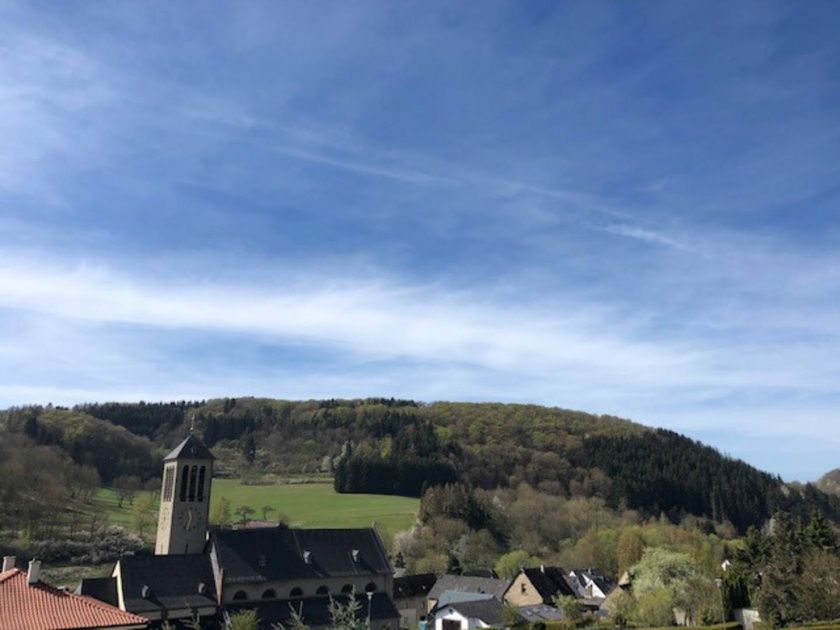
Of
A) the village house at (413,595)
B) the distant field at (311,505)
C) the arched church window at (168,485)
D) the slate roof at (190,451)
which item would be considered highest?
the slate roof at (190,451)

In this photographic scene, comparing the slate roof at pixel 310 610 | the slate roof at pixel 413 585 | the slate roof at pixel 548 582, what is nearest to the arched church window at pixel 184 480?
the slate roof at pixel 310 610

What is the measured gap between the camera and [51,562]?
90.9 m

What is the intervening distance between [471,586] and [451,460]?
87.0 meters

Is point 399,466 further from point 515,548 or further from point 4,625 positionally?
point 4,625

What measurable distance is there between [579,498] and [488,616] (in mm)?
88159

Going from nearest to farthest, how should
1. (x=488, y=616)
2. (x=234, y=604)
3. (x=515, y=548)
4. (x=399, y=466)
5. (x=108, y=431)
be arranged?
(x=234, y=604), (x=488, y=616), (x=515, y=548), (x=399, y=466), (x=108, y=431)

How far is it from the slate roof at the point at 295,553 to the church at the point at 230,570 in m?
0.08

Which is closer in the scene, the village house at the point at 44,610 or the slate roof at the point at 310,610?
the village house at the point at 44,610

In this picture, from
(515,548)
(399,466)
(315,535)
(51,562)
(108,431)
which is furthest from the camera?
(108,431)

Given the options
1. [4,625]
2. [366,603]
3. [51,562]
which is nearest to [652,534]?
[366,603]

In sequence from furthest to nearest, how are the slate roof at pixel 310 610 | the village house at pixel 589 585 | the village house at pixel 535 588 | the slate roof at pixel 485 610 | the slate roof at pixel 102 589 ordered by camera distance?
the village house at pixel 589 585 < the village house at pixel 535 588 < the slate roof at pixel 485 610 < the slate roof at pixel 310 610 < the slate roof at pixel 102 589

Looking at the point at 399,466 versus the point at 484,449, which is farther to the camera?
the point at 484,449

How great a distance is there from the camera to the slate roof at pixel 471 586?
272 feet

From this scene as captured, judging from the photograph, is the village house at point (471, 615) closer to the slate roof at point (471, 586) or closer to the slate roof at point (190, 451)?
the slate roof at point (471, 586)
